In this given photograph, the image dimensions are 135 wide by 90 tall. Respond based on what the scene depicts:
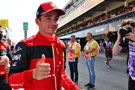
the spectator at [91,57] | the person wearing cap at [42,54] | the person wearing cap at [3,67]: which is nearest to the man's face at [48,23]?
the person wearing cap at [42,54]

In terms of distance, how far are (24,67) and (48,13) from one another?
50 centimetres

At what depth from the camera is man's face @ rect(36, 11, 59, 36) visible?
1.82 meters

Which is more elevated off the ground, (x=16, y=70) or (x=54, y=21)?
(x=54, y=21)

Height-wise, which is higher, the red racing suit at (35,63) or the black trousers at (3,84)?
the red racing suit at (35,63)

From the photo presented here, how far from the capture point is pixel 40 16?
1848 millimetres

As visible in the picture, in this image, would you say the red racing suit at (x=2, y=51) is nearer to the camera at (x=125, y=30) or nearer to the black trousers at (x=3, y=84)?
the black trousers at (x=3, y=84)

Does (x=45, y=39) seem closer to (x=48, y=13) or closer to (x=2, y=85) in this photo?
(x=48, y=13)

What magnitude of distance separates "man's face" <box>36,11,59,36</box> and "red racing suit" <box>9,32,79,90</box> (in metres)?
Result: 0.07

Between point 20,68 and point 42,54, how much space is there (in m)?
0.23

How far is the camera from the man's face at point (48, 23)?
5.97 feet

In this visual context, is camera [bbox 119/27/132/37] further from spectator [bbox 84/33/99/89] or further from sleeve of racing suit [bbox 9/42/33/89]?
spectator [bbox 84/33/99/89]

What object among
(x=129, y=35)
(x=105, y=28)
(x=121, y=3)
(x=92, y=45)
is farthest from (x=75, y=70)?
(x=121, y=3)

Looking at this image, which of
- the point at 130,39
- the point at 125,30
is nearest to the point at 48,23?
the point at 125,30

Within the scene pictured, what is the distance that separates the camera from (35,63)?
1.77 metres
